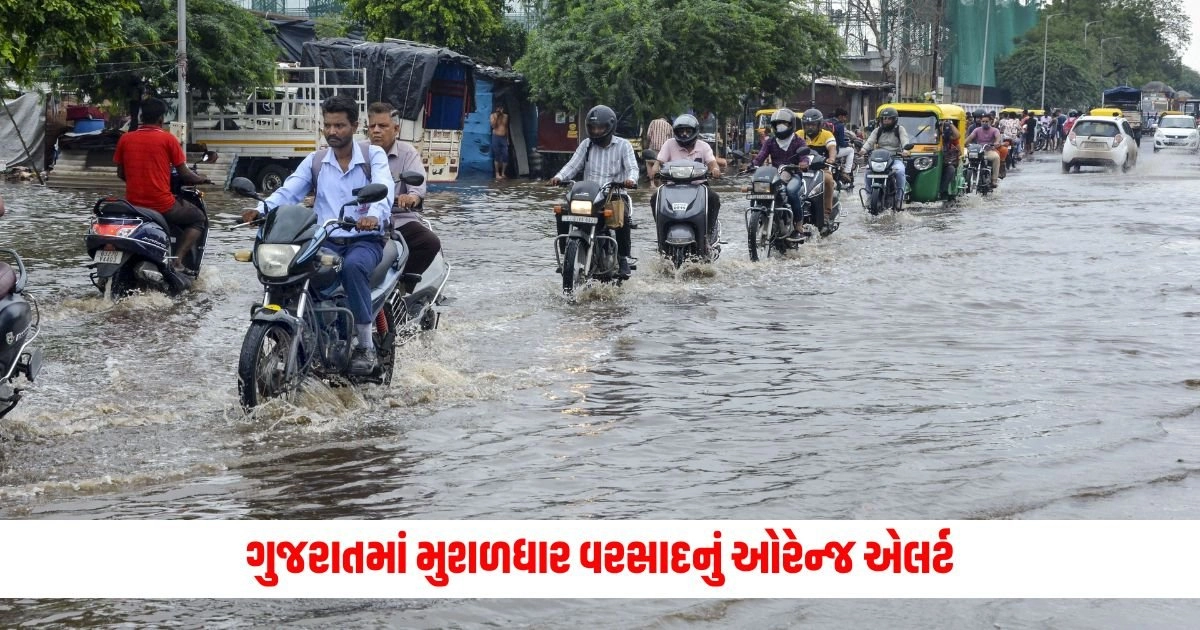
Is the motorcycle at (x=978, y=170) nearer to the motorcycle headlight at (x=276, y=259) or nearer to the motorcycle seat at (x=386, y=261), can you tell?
the motorcycle seat at (x=386, y=261)

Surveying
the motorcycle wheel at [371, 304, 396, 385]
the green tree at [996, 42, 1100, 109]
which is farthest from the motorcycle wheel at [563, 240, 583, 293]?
the green tree at [996, 42, 1100, 109]

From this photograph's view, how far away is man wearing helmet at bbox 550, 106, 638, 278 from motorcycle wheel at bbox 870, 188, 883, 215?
8.97 metres

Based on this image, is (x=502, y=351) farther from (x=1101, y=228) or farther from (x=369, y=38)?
(x=369, y=38)

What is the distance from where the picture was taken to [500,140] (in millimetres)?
31500

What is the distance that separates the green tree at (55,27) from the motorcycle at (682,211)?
4.95 m

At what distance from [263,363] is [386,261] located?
1123 millimetres

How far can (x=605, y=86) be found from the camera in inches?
1182

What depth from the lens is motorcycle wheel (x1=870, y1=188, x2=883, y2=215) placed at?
20.2 metres

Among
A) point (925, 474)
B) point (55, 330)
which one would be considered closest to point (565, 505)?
point (925, 474)

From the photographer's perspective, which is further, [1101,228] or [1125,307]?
[1101,228]

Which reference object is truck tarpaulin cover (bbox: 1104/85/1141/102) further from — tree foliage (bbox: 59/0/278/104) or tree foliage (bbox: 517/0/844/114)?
tree foliage (bbox: 59/0/278/104)

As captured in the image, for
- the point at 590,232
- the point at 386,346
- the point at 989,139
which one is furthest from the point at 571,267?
the point at 989,139

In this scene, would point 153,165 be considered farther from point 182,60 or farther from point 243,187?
point 182,60

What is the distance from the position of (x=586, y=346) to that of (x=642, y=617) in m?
5.02
